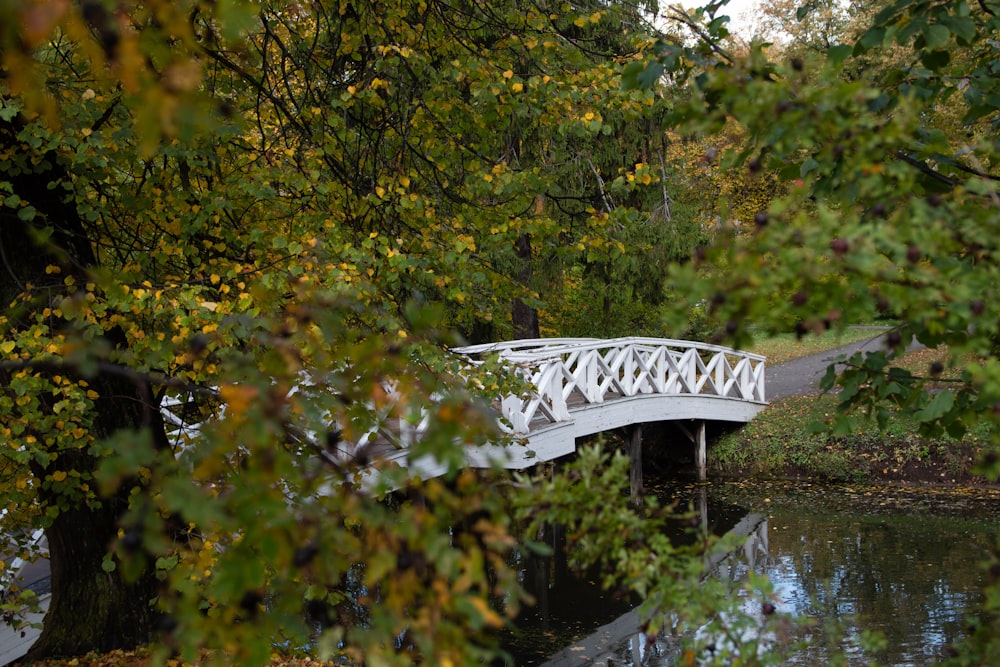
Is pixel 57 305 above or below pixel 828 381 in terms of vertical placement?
above

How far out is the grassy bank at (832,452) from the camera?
551 inches

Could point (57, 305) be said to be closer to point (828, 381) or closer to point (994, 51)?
point (828, 381)

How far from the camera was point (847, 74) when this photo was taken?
2377 centimetres

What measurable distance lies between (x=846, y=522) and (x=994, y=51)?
958 centimetres

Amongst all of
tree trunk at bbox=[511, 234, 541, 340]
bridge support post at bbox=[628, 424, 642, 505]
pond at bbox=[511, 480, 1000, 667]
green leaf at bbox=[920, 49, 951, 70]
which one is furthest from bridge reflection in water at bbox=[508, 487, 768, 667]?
tree trunk at bbox=[511, 234, 541, 340]

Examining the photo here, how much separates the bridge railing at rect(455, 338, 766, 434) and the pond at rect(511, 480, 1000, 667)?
1886 mm

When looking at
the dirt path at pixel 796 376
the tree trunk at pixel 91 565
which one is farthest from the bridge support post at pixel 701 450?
the tree trunk at pixel 91 565

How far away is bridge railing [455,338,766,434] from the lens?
36.2 ft

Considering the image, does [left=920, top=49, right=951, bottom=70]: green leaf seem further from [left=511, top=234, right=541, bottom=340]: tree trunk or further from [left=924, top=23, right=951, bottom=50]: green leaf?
[left=511, top=234, right=541, bottom=340]: tree trunk

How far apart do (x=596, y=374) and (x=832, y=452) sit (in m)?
4.70

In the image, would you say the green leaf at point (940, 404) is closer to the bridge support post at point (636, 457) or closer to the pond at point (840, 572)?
the pond at point (840, 572)

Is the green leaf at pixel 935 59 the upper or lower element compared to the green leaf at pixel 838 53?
upper

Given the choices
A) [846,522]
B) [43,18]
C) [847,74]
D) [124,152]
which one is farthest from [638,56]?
[847,74]

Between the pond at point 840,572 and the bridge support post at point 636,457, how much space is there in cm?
55
